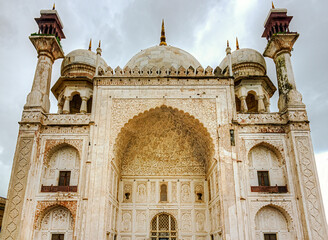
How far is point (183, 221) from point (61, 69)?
12.0 metres

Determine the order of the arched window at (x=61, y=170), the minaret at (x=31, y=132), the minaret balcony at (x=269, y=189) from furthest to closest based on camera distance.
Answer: the arched window at (x=61, y=170)
the minaret balcony at (x=269, y=189)
the minaret at (x=31, y=132)

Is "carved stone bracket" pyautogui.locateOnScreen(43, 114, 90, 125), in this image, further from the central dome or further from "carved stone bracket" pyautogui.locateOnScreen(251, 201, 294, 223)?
"carved stone bracket" pyautogui.locateOnScreen(251, 201, 294, 223)

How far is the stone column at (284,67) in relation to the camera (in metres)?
13.9

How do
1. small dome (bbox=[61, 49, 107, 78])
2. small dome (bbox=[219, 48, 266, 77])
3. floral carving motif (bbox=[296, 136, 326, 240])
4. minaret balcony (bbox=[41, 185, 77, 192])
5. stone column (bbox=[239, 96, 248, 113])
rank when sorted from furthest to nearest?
small dome (bbox=[61, 49, 107, 78]) < small dome (bbox=[219, 48, 266, 77]) < stone column (bbox=[239, 96, 248, 113]) < minaret balcony (bbox=[41, 185, 77, 192]) < floral carving motif (bbox=[296, 136, 326, 240])

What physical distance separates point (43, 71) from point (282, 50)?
12.3 metres

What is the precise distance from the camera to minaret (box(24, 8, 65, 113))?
13.9 metres

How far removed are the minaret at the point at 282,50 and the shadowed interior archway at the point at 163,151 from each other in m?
4.79

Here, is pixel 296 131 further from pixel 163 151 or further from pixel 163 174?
pixel 163 174

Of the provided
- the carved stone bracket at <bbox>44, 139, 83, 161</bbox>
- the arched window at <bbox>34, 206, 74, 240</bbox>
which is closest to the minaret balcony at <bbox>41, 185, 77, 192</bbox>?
the arched window at <bbox>34, 206, 74, 240</bbox>

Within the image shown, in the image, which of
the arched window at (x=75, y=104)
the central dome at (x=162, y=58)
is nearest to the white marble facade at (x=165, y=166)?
the arched window at (x=75, y=104)

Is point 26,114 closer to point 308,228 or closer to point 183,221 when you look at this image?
point 183,221

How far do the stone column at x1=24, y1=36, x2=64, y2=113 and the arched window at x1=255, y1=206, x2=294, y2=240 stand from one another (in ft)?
36.3

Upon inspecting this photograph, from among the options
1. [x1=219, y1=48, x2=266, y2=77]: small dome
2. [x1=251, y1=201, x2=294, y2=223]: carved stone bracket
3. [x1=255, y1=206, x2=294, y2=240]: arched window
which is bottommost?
[x1=255, y1=206, x2=294, y2=240]: arched window

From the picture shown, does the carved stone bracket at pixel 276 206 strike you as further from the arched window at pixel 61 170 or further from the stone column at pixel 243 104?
the arched window at pixel 61 170
